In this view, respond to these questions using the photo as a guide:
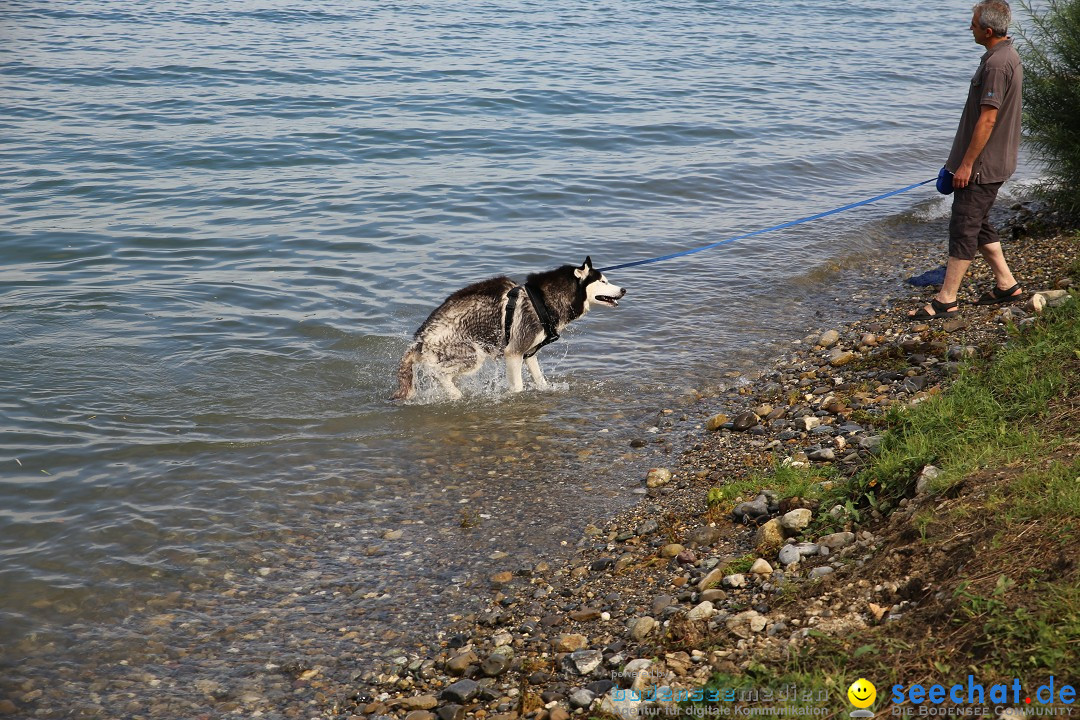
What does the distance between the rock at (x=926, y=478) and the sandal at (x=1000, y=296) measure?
14.1 ft

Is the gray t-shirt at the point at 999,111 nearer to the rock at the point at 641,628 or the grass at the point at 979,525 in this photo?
the grass at the point at 979,525

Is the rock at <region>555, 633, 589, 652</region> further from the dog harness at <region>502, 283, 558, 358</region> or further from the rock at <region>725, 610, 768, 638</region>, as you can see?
the dog harness at <region>502, 283, 558, 358</region>

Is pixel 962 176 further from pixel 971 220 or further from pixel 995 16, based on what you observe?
pixel 995 16

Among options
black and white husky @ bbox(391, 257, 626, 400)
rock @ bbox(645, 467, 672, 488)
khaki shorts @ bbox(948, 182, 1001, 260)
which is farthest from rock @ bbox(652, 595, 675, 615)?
khaki shorts @ bbox(948, 182, 1001, 260)

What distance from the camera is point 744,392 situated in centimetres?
786

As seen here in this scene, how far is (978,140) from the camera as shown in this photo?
751 cm

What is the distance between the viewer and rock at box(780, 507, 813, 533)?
4.96 metres

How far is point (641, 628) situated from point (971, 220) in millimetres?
5614

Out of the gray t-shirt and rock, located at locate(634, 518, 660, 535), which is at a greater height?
the gray t-shirt

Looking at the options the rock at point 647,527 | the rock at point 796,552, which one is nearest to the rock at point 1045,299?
the rock at point 796,552

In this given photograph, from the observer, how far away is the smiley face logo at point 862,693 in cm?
333

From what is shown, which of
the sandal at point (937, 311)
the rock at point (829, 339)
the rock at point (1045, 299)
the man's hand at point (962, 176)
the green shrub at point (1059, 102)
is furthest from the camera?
the green shrub at point (1059, 102)

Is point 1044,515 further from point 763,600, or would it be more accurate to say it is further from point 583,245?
point 583,245
